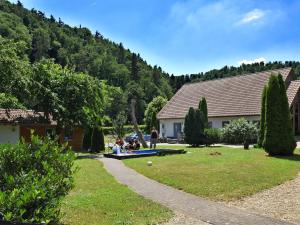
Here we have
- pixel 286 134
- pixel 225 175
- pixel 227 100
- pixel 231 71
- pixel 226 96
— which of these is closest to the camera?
pixel 225 175

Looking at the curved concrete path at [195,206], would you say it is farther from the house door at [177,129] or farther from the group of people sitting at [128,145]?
the house door at [177,129]

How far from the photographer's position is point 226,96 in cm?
4625

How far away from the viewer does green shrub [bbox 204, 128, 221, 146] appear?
35.0m

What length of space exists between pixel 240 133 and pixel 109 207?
27.3 meters

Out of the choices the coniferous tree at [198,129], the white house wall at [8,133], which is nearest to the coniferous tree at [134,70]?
the white house wall at [8,133]

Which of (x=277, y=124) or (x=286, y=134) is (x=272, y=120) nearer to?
(x=277, y=124)

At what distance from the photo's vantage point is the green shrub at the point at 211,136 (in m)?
35.0

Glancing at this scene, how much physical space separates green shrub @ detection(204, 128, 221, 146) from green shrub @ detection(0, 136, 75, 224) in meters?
27.1

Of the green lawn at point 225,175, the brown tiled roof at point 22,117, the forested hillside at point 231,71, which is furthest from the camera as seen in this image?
the forested hillside at point 231,71

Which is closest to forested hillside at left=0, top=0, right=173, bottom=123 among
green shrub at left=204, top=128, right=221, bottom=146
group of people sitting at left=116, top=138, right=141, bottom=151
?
green shrub at left=204, top=128, right=221, bottom=146

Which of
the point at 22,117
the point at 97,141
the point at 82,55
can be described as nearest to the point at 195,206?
the point at 97,141

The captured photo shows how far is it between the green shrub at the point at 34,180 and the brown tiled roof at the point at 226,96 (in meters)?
33.7

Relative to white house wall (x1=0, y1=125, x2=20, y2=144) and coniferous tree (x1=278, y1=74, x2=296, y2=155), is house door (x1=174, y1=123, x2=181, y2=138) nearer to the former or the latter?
white house wall (x1=0, y1=125, x2=20, y2=144)

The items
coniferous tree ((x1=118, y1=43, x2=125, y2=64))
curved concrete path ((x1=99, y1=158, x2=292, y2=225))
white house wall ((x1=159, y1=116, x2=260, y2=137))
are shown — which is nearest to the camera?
curved concrete path ((x1=99, y1=158, x2=292, y2=225))
